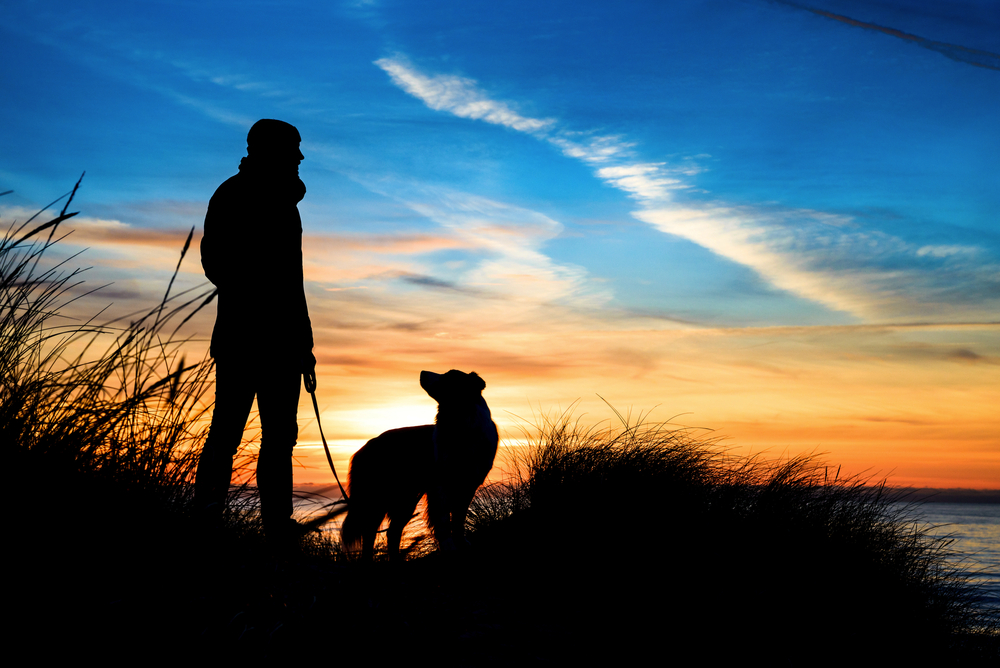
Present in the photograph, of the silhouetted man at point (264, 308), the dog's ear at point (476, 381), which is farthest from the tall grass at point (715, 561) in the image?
the silhouetted man at point (264, 308)

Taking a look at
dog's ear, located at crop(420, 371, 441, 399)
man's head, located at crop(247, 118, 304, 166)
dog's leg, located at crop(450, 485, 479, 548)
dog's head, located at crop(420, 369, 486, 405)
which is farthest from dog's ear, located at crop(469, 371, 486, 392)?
man's head, located at crop(247, 118, 304, 166)

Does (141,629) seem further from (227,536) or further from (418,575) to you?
(418,575)

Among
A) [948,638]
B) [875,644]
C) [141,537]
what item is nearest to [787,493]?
[948,638]

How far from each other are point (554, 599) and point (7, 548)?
2408 millimetres

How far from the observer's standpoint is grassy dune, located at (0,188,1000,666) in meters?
2.00

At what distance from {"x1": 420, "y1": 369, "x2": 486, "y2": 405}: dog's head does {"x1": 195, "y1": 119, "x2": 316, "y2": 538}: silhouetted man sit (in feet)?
3.07

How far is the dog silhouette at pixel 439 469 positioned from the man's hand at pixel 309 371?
911 mm

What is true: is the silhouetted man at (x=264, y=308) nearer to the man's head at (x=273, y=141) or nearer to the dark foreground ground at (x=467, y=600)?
the man's head at (x=273, y=141)

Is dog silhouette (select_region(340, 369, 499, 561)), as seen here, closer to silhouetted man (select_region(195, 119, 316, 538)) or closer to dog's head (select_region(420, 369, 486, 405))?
dog's head (select_region(420, 369, 486, 405))

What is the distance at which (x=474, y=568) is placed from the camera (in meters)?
3.89

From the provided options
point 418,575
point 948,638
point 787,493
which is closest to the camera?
point 418,575

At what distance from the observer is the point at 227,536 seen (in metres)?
2.73

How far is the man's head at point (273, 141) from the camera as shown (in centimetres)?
367

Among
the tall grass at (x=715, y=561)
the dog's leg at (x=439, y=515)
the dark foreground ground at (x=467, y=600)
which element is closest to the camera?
the dark foreground ground at (x=467, y=600)
